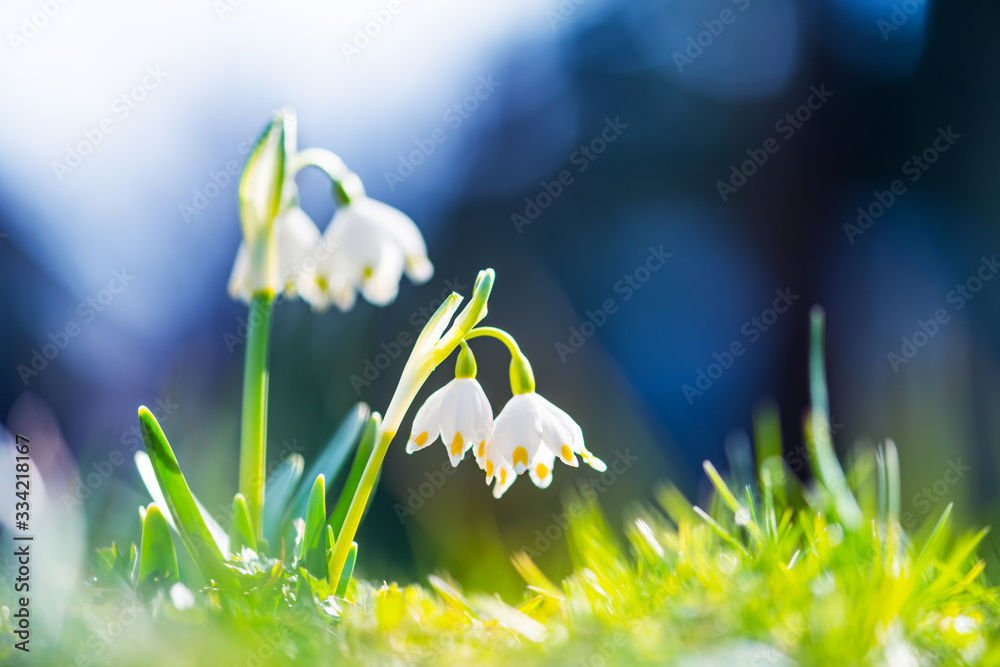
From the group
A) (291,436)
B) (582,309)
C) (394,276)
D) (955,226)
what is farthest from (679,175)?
(394,276)
